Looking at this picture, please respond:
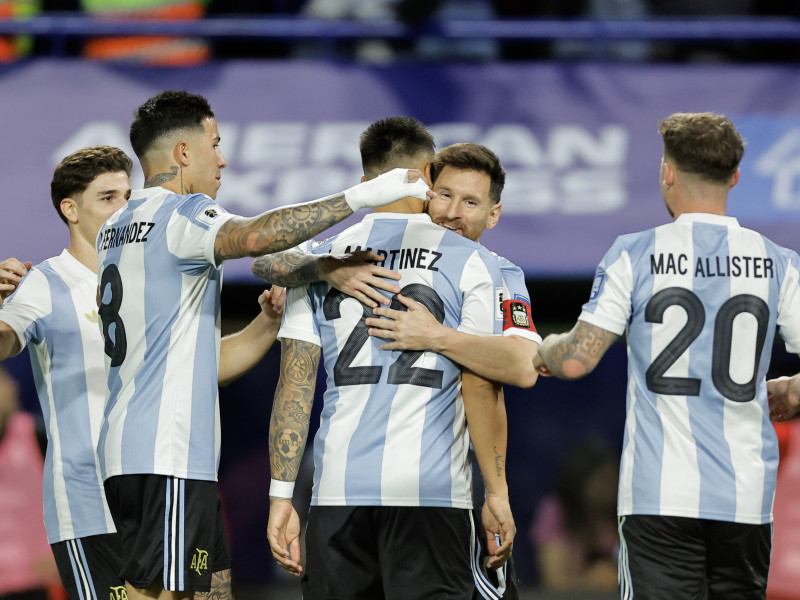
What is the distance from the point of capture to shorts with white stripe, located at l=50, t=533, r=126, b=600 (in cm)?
443

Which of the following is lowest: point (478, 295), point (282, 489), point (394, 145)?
point (282, 489)

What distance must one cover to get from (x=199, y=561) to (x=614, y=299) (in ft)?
5.62

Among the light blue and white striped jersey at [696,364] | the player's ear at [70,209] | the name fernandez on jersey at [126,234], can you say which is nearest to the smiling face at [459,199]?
the light blue and white striped jersey at [696,364]

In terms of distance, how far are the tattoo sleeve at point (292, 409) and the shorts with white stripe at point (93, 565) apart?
0.87 meters

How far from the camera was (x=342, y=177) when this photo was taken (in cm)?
708

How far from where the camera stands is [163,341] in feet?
13.2

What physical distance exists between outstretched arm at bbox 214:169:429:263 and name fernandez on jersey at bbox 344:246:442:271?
23cm

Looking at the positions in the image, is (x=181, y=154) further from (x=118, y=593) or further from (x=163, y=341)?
(x=118, y=593)

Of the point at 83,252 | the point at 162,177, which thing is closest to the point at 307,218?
the point at 162,177

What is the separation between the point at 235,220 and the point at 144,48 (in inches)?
188

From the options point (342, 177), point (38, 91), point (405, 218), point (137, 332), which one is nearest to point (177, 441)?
point (137, 332)

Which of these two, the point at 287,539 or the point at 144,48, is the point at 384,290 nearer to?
the point at 287,539

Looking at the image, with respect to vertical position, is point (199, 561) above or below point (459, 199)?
below

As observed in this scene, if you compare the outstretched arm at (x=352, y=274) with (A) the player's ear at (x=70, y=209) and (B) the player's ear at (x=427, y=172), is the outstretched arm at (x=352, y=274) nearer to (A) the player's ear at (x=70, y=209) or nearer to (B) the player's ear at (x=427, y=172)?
(B) the player's ear at (x=427, y=172)
